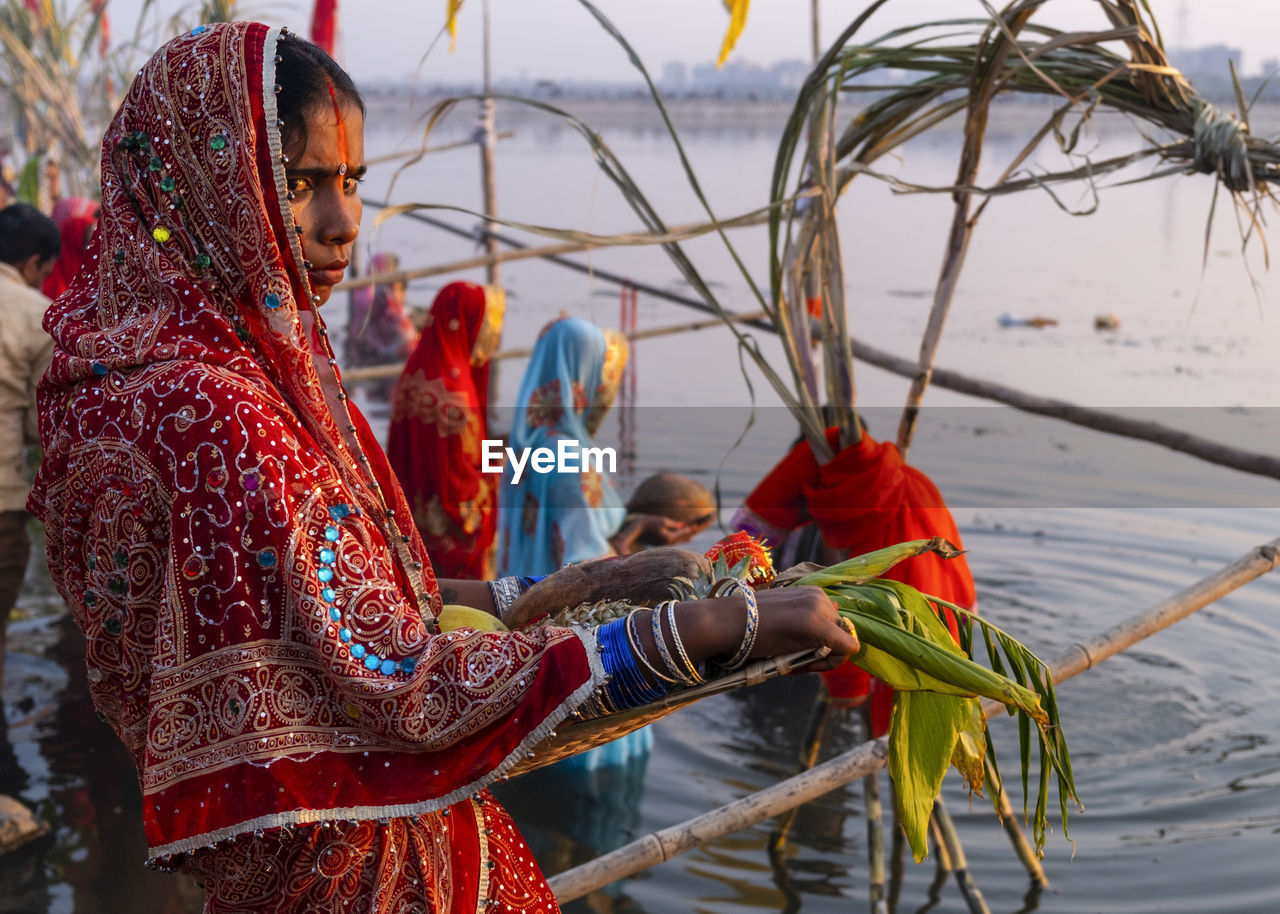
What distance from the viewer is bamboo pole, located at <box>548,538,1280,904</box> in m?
2.84

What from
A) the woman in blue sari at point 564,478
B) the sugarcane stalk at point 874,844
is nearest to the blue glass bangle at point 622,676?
the sugarcane stalk at point 874,844

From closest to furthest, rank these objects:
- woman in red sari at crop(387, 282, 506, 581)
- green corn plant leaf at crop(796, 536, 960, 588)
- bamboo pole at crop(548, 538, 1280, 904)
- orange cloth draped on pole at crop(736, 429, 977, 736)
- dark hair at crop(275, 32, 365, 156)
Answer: dark hair at crop(275, 32, 365, 156)
green corn plant leaf at crop(796, 536, 960, 588)
bamboo pole at crop(548, 538, 1280, 904)
orange cloth draped on pole at crop(736, 429, 977, 736)
woman in red sari at crop(387, 282, 506, 581)

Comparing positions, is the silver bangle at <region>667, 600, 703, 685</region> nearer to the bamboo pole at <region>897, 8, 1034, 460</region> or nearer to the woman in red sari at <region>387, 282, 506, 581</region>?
the bamboo pole at <region>897, 8, 1034, 460</region>

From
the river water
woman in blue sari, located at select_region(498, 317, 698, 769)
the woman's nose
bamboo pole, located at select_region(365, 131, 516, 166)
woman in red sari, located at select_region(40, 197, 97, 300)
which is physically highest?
bamboo pole, located at select_region(365, 131, 516, 166)

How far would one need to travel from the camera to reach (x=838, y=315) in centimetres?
345

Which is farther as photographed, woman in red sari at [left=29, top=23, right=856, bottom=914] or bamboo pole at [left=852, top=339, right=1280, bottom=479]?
bamboo pole at [left=852, top=339, right=1280, bottom=479]

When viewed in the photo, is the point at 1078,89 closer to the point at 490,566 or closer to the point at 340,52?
the point at 490,566

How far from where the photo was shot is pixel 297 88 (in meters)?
1.59

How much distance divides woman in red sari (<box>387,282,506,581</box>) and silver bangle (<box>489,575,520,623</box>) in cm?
297

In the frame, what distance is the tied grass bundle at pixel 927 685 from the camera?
1803 millimetres

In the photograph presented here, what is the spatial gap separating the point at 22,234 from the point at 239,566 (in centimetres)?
427

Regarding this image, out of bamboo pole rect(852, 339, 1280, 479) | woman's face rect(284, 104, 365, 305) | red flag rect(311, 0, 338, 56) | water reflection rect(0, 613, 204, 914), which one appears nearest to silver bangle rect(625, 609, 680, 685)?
woman's face rect(284, 104, 365, 305)

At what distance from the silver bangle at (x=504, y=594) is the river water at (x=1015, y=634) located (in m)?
0.93

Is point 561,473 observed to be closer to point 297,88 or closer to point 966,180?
point 966,180
